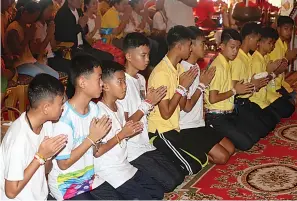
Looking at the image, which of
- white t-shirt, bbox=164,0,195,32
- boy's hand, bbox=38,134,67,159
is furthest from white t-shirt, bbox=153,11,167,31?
boy's hand, bbox=38,134,67,159

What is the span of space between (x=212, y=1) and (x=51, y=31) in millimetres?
4980

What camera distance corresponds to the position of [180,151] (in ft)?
10.2

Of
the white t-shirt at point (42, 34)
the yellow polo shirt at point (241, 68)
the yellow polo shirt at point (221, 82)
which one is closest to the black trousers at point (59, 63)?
the white t-shirt at point (42, 34)

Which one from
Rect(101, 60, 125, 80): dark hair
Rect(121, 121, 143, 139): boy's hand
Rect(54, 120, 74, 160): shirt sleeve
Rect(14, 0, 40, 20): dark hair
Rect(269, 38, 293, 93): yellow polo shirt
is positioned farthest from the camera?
Rect(269, 38, 293, 93): yellow polo shirt

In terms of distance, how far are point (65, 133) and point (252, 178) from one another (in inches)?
57.8

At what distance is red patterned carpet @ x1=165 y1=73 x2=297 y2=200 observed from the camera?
282 cm

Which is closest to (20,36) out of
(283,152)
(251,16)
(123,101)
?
(123,101)

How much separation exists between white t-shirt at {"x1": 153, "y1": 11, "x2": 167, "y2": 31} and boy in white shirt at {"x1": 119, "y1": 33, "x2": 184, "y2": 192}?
2.58 meters

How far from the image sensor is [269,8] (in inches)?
311

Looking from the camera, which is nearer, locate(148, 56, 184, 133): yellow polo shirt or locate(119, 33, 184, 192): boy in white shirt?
locate(119, 33, 184, 192): boy in white shirt

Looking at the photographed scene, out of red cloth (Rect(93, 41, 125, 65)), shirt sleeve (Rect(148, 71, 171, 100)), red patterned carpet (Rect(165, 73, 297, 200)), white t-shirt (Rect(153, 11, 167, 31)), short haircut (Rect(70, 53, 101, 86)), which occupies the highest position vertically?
white t-shirt (Rect(153, 11, 167, 31))

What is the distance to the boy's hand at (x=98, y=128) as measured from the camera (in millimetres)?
2188

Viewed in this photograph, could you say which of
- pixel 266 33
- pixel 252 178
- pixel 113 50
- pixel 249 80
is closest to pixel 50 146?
pixel 252 178

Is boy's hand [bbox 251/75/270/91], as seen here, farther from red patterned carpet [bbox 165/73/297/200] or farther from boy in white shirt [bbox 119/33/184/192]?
boy in white shirt [bbox 119/33/184/192]
